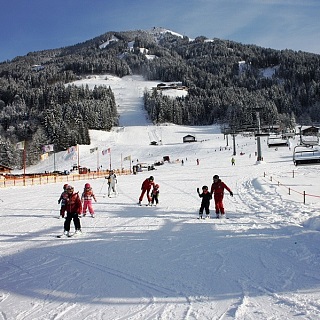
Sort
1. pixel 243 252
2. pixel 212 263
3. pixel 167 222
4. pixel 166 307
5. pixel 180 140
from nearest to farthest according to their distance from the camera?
pixel 166 307
pixel 212 263
pixel 243 252
pixel 167 222
pixel 180 140

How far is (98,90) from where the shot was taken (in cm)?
15288

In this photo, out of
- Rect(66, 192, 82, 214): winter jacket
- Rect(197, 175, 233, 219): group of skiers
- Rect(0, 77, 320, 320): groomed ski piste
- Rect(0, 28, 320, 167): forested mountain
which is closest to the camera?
Rect(0, 77, 320, 320): groomed ski piste

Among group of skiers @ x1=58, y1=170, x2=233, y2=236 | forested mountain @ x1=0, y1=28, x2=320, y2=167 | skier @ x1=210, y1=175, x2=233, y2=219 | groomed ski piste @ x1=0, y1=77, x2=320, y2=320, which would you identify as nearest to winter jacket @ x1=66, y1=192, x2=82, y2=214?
group of skiers @ x1=58, y1=170, x2=233, y2=236

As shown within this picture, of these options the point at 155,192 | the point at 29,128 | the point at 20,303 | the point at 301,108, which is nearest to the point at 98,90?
the point at 29,128

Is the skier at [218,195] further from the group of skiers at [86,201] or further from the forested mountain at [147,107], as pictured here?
the forested mountain at [147,107]

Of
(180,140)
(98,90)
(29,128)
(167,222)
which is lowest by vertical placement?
(167,222)

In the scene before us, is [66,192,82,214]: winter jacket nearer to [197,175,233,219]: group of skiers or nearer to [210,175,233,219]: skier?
[197,175,233,219]: group of skiers

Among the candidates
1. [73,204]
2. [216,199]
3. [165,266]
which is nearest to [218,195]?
[216,199]

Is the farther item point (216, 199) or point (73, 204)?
point (216, 199)

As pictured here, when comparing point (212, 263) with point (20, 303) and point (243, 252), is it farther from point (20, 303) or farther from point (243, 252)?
Result: point (20, 303)

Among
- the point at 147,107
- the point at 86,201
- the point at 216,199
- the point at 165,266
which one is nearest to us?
the point at 165,266

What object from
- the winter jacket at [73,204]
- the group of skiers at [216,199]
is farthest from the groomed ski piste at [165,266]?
the winter jacket at [73,204]

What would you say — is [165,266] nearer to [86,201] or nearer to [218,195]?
[218,195]

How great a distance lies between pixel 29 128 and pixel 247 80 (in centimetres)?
13249
